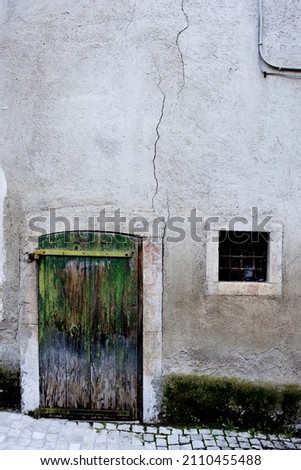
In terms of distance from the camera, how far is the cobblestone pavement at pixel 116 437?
3.69 meters

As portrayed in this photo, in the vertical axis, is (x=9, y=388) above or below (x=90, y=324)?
below

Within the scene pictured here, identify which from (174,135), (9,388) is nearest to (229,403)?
(9,388)

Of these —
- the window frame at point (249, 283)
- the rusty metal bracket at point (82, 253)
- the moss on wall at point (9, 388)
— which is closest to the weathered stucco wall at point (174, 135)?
the window frame at point (249, 283)

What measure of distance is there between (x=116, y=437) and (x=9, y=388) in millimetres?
1288

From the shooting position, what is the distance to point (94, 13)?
4016mm

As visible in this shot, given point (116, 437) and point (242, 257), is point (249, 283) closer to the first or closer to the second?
Result: point (242, 257)

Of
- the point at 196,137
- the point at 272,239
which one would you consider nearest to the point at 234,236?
the point at 272,239

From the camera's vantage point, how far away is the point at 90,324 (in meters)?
4.14

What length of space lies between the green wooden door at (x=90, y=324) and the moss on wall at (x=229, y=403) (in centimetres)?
41

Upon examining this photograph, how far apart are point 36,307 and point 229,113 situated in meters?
2.84

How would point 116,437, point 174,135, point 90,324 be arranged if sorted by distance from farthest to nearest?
1. point 90,324
2. point 174,135
3. point 116,437

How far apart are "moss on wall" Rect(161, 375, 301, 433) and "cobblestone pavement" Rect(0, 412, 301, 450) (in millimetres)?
125

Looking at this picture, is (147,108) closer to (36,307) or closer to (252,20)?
(252,20)
